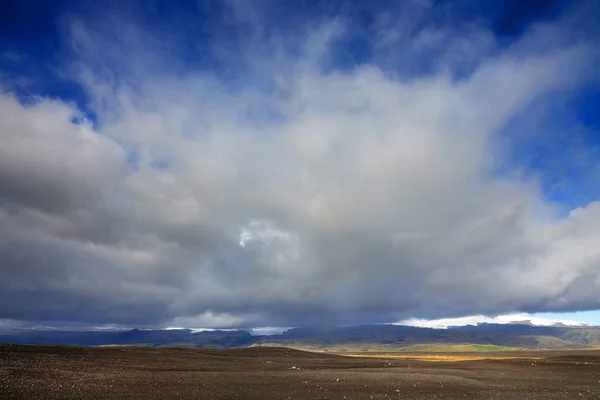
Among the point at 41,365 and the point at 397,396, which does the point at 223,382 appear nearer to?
the point at 397,396

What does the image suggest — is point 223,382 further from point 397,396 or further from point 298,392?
point 397,396

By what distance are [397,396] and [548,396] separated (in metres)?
14.8

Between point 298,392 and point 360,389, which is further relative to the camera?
point 360,389

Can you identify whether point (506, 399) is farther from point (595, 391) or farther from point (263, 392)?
→ point (263, 392)

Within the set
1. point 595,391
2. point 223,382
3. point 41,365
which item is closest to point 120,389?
point 223,382

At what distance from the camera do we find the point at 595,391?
135 ft

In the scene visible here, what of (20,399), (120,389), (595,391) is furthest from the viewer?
(595,391)

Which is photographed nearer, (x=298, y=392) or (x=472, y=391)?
(x=298, y=392)

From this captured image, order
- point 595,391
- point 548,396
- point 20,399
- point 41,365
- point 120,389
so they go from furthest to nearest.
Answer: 1. point 41,365
2. point 595,391
3. point 548,396
4. point 120,389
5. point 20,399

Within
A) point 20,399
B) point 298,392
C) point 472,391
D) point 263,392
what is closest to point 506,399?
point 472,391

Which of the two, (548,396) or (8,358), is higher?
(8,358)

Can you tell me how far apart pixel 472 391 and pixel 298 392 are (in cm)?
1709

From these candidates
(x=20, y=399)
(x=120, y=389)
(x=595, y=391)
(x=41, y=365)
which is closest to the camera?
(x=20, y=399)

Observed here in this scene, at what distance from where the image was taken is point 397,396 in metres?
35.7
